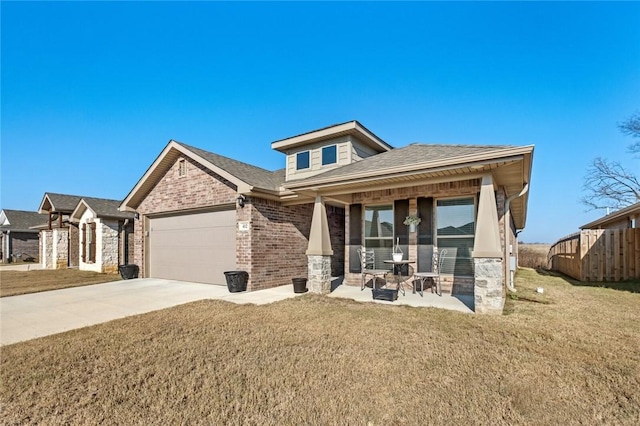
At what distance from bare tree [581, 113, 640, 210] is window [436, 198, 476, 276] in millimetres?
20049

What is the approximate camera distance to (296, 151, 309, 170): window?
39.4 feet

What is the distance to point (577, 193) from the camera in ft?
75.6

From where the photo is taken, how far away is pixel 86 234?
16.2m

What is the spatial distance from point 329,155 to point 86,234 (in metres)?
14.3

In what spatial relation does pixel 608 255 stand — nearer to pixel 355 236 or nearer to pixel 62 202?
pixel 355 236

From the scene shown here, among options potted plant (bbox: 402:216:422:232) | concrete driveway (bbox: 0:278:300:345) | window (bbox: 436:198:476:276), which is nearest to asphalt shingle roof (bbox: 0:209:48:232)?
concrete driveway (bbox: 0:278:300:345)

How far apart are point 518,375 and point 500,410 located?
877mm

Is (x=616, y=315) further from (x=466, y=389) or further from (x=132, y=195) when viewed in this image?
(x=132, y=195)

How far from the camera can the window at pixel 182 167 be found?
11086 millimetres

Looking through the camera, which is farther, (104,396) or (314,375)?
(314,375)

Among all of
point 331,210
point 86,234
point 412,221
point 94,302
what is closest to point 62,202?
point 86,234

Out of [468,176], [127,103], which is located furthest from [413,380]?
[127,103]

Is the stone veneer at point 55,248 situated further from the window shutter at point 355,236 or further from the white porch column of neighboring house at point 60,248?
the window shutter at point 355,236

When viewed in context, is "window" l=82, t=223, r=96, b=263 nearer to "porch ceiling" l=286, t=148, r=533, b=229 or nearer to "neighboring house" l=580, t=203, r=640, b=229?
"porch ceiling" l=286, t=148, r=533, b=229
